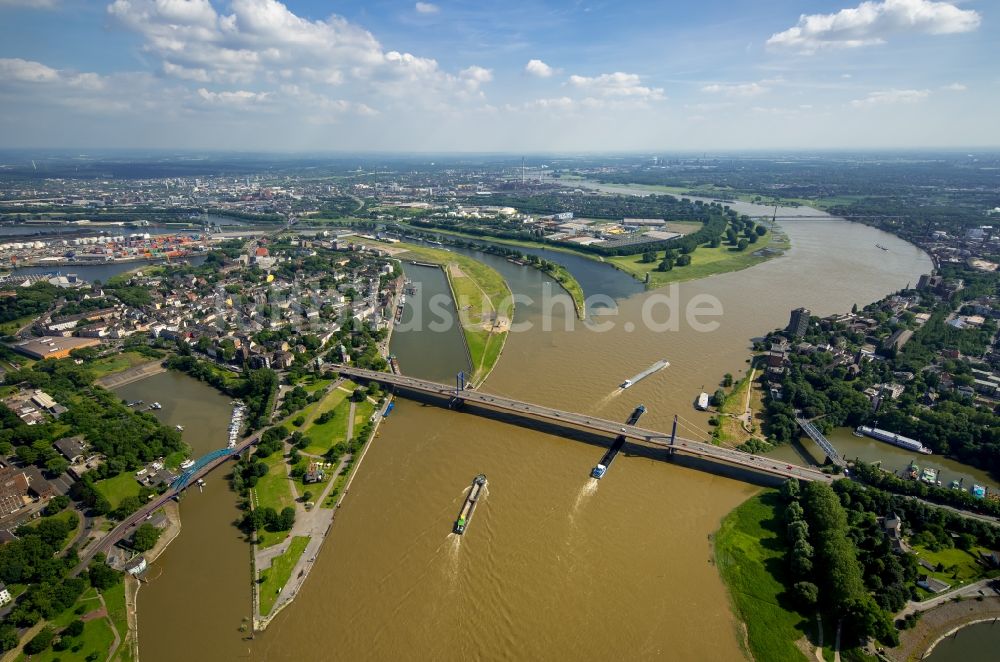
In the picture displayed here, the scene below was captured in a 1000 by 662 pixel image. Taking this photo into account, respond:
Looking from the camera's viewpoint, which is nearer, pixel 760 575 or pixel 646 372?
pixel 760 575

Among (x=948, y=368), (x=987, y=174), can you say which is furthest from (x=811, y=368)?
(x=987, y=174)

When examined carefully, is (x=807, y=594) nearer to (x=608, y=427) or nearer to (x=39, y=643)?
(x=608, y=427)

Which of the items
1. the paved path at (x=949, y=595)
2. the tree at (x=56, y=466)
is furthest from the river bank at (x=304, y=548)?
the paved path at (x=949, y=595)

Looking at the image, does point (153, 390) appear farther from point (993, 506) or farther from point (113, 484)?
point (993, 506)

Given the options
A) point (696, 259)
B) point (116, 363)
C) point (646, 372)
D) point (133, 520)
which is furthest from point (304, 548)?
point (696, 259)

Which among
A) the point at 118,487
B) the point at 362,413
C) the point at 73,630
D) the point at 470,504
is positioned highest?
the point at 362,413

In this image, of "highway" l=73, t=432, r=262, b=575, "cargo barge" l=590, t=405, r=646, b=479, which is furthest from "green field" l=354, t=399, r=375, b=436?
"cargo barge" l=590, t=405, r=646, b=479

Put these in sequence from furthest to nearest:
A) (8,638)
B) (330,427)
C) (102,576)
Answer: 1. (330,427)
2. (102,576)
3. (8,638)
